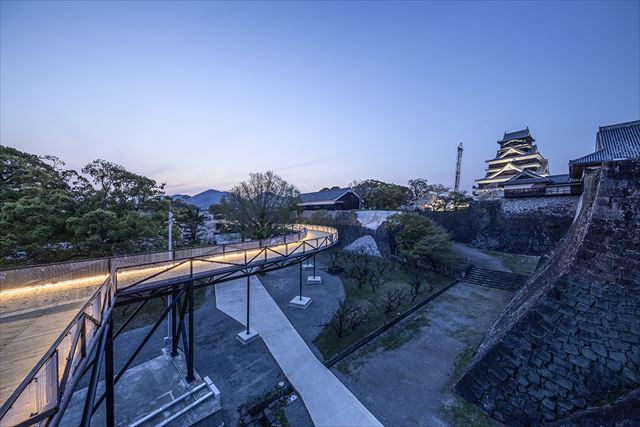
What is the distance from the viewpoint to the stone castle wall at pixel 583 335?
6.01 metres

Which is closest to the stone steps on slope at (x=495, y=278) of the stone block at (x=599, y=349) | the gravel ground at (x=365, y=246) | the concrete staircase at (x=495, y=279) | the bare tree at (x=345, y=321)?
the concrete staircase at (x=495, y=279)

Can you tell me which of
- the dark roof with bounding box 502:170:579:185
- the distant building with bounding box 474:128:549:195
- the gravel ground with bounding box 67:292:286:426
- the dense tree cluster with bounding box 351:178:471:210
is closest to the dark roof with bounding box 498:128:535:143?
the distant building with bounding box 474:128:549:195

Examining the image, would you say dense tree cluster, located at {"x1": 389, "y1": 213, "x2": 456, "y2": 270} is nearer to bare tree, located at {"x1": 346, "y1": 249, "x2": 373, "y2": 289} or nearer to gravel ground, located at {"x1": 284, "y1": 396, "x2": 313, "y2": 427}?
bare tree, located at {"x1": 346, "y1": 249, "x2": 373, "y2": 289}

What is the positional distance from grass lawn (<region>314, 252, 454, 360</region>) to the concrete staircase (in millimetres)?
1547

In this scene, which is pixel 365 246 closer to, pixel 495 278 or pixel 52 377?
pixel 495 278

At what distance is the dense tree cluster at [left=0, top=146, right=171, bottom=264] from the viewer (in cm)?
951

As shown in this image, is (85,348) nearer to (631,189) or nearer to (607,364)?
(607,364)

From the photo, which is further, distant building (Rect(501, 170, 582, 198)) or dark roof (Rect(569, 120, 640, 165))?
distant building (Rect(501, 170, 582, 198))

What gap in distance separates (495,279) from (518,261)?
4968 millimetres

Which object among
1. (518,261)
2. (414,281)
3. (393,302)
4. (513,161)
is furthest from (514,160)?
(393,302)

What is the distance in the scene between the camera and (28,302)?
5.62m

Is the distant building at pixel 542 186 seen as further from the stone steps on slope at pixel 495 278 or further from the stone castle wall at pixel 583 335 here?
the stone castle wall at pixel 583 335

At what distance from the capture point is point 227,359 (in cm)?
893

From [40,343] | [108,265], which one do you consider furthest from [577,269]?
[108,265]
